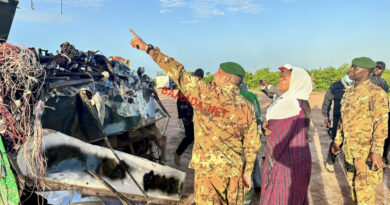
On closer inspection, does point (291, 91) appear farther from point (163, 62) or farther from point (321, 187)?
point (321, 187)

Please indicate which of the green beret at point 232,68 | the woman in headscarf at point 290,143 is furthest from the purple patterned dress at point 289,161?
the green beret at point 232,68

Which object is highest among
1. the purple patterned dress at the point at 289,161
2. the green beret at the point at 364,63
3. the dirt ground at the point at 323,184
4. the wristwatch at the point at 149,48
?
the wristwatch at the point at 149,48

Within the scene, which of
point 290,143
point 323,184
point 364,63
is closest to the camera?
point 290,143

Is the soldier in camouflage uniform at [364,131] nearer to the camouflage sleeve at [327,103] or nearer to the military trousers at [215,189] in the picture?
the military trousers at [215,189]

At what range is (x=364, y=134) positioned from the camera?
366cm

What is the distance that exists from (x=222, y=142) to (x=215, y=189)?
48 cm

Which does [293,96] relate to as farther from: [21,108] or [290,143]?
[21,108]

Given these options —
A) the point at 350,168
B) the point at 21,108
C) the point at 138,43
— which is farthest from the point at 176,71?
the point at 350,168

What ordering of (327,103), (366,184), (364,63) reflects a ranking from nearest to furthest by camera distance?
(366,184), (364,63), (327,103)

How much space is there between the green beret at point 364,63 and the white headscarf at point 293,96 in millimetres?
1292

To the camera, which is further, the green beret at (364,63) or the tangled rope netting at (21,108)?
the green beret at (364,63)

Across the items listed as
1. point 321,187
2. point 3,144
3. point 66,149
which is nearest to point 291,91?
point 66,149

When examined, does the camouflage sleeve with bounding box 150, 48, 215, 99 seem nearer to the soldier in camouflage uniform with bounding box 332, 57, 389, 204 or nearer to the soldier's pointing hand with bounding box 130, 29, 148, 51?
the soldier's pointing hand with bounding box 130, 29, 148, 51

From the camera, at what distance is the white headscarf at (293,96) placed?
Answer: 9.39ft
